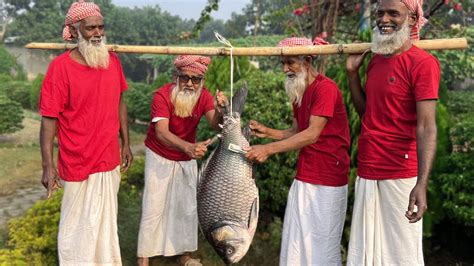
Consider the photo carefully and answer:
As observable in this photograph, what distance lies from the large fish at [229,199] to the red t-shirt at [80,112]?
34.3 inches

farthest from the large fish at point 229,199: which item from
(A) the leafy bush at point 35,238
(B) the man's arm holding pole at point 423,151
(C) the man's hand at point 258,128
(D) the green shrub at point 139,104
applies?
(D) the green shrub at point 139,104

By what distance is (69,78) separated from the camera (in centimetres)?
362

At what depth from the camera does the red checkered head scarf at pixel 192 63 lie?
4164 millimetres

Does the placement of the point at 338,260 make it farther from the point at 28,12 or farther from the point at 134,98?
the point at 28,12

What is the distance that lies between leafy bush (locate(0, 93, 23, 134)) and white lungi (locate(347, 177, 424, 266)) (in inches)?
453

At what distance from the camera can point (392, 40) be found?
2996 millimetres

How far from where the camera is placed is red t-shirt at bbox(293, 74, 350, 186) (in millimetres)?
3521

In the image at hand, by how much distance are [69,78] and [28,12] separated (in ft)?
175

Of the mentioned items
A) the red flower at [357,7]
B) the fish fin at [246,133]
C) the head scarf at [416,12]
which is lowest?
the fish fin at [246,133]

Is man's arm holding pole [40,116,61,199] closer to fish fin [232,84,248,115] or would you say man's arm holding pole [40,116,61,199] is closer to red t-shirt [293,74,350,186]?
fish fin [232,84,248,115]

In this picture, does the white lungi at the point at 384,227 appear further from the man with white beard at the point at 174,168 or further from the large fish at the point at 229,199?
the man with white beard at the point at 174,168

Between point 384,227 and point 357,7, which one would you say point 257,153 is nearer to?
point 384,227

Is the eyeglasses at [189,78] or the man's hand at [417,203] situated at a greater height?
the eyeglasses at [189,78]

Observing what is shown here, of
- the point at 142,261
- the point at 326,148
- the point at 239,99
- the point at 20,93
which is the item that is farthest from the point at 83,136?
the point at 20,93
